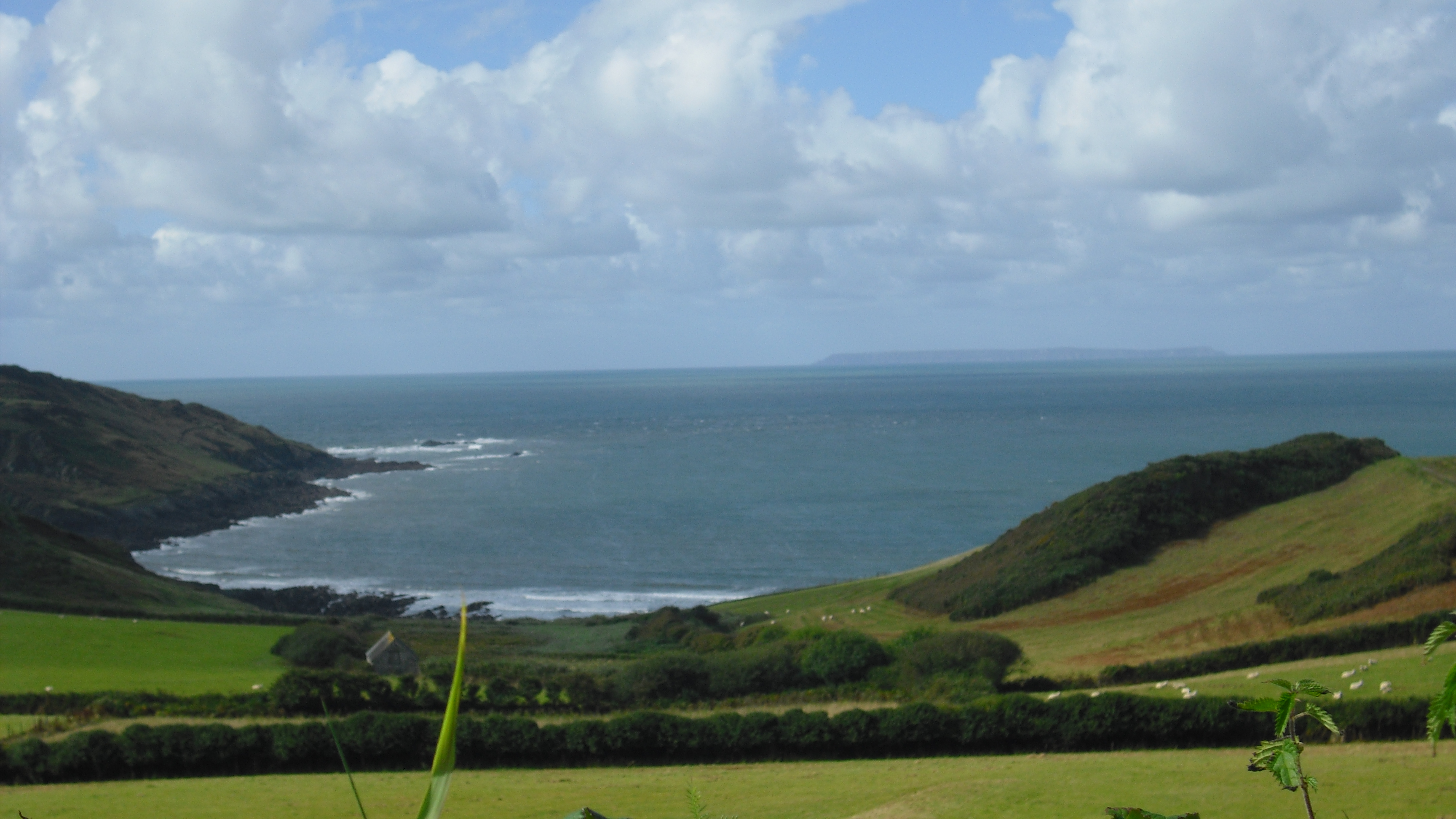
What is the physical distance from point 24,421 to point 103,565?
44935 millimetres

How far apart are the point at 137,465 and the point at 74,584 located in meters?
47.5

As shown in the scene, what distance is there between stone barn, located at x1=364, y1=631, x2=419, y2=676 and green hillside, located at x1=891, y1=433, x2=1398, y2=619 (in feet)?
61.5

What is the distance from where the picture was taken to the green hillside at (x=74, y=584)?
39625mm

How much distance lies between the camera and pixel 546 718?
A: 78.2ft

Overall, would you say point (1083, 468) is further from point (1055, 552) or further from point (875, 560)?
point (1055, 552)

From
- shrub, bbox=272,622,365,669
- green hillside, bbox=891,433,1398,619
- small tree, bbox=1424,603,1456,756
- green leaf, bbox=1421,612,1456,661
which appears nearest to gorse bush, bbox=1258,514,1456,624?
green hillside, bbox=891,433,1398,619

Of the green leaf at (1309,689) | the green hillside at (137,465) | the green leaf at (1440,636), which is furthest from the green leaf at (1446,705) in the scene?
the green hillside at (137,465)

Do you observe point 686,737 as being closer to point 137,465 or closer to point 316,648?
point 316,648

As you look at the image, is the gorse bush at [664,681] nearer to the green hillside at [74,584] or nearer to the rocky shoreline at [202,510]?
the green hillside at [74,584]

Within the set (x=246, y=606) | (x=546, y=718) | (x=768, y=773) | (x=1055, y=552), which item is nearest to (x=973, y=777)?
(x=768, y=773)

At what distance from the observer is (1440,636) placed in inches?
180

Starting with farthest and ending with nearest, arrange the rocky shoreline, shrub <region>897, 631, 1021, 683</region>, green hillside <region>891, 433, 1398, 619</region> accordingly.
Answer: the rocky shoreline → green hillside <region>891, 433, 1398, 619</region> → shrub <region>897, 631, 1021, 683</region>

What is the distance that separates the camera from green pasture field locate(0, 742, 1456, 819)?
47.9ft

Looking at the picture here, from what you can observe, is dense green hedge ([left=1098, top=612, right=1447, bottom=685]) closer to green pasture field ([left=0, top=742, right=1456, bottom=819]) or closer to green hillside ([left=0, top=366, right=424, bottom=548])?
green pasture field ([left=0, top=742, right=1456, bottom=819])
